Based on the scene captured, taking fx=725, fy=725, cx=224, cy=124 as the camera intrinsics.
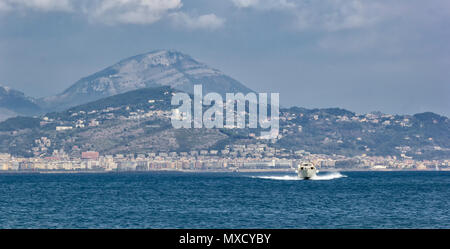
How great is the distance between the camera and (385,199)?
380 feet

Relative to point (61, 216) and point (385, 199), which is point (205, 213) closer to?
point (61, 216)

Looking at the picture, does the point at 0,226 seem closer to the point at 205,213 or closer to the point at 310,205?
the point at 205,213
